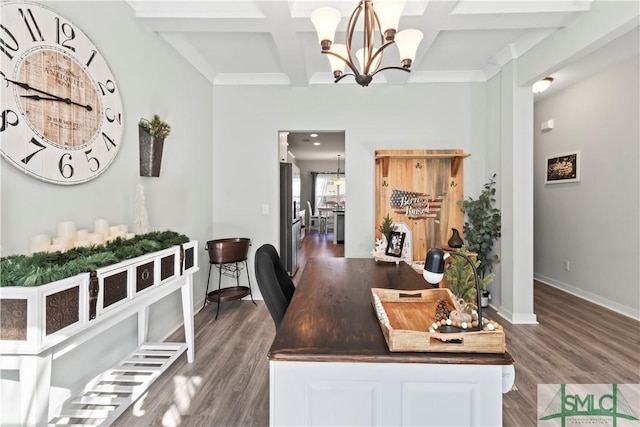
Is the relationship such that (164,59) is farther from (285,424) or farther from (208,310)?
(285,424)

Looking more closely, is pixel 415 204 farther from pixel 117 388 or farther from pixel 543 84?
pixel 117 388

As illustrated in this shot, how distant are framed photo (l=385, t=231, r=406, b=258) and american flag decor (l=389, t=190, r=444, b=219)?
44.8 inches

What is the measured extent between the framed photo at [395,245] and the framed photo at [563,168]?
9.62 feet

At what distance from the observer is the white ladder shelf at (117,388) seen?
156 centimetres

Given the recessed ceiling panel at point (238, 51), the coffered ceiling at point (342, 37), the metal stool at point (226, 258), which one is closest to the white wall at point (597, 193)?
the coffered ceiling at point (342, 37)

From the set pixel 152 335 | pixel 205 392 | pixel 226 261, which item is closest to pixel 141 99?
pixel 226 261

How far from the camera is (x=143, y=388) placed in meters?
1.76

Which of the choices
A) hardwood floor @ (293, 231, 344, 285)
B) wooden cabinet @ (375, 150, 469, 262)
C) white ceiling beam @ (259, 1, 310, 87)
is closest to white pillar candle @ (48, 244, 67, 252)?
white ceiling beam @ (259, 1, 310, 87)

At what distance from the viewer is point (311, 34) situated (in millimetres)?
2676

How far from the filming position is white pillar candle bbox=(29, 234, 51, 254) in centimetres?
141

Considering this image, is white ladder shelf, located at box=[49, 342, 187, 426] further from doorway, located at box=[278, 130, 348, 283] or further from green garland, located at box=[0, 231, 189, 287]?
doorway, located at box=[278, 130, 348, 283]

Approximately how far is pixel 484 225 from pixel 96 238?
11.7ft

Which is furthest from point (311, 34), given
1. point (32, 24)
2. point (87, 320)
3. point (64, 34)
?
point (87, 320)

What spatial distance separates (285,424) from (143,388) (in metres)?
1.27
